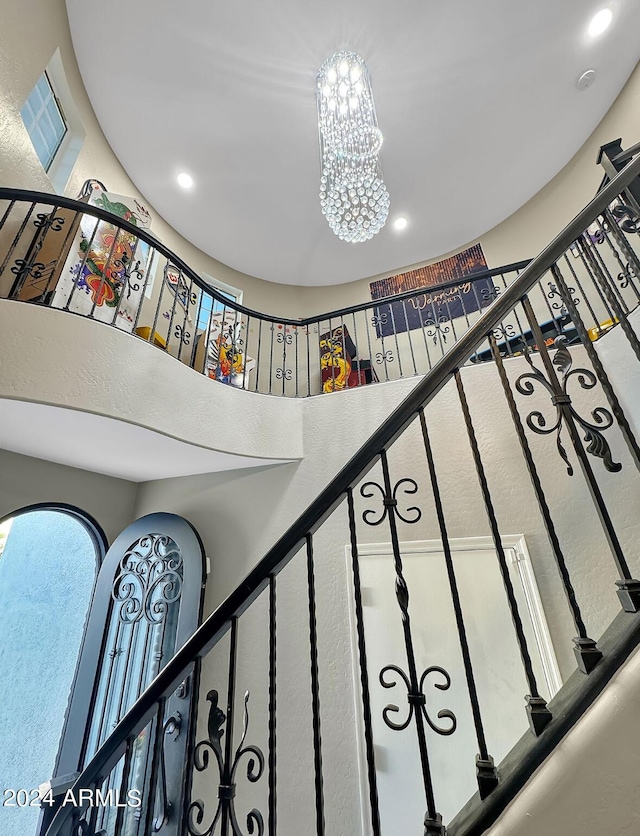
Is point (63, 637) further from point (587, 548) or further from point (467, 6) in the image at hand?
point (467, 6)

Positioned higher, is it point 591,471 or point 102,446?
point 102,446

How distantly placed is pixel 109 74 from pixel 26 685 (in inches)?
211

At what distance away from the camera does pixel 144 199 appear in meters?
4.73

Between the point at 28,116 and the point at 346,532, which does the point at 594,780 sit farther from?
the point at 28,116

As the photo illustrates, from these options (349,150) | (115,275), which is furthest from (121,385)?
(349,150)

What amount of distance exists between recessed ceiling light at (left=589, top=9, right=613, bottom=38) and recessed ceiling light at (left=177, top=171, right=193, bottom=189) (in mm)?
4242

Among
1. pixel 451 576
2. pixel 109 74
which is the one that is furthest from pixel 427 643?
pixel 109 74

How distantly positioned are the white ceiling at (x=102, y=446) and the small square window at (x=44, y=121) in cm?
257

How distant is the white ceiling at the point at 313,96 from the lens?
334 centimetres

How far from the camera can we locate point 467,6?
130 inches

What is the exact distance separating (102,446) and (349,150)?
3.20 metres

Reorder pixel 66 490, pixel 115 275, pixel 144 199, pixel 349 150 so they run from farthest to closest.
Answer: pixel 144 199, pixel 349 150, pixel 66 490, pixel 115 275

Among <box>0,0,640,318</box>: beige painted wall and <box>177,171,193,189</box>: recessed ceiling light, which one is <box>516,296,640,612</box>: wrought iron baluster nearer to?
<box>0,0,640,318</box>: beige painted wall

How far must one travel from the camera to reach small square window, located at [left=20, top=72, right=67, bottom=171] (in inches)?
127
